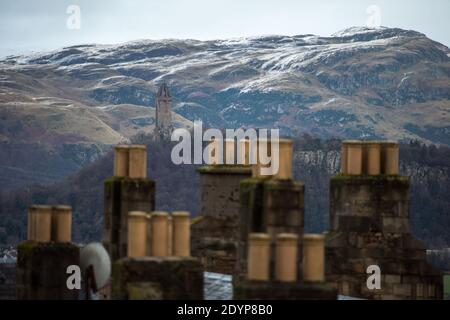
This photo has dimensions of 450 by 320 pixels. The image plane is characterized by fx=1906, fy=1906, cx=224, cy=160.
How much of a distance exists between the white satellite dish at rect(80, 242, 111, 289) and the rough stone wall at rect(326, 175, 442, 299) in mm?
4779

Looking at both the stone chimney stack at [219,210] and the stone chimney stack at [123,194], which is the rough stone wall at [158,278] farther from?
the stone chimney stack at [219,210]

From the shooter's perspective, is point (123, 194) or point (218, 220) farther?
point (218, 220)

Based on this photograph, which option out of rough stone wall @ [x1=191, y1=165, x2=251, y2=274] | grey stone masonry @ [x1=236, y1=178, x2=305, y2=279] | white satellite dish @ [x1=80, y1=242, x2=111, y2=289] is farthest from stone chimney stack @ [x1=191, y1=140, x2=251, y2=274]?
grey stone masonry @ [x1=236, y1=178, x2=305, y2=279]

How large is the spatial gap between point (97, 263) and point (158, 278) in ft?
17.7

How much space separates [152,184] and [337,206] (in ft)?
13.4

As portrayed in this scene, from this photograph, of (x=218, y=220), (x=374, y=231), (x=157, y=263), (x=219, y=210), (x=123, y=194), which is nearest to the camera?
(x=157, y=263)

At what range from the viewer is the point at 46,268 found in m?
34.5

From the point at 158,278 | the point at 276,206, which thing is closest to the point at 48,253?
the point at 158,278

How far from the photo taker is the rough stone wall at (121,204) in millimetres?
36031

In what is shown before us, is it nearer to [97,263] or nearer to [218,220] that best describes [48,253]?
[97,263]

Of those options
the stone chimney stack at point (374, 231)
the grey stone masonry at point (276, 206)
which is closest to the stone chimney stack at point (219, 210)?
the stone chimney stack at point (374, 231)

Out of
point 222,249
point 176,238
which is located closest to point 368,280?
point 222,249

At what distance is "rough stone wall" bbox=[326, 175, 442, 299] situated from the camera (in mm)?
37625
